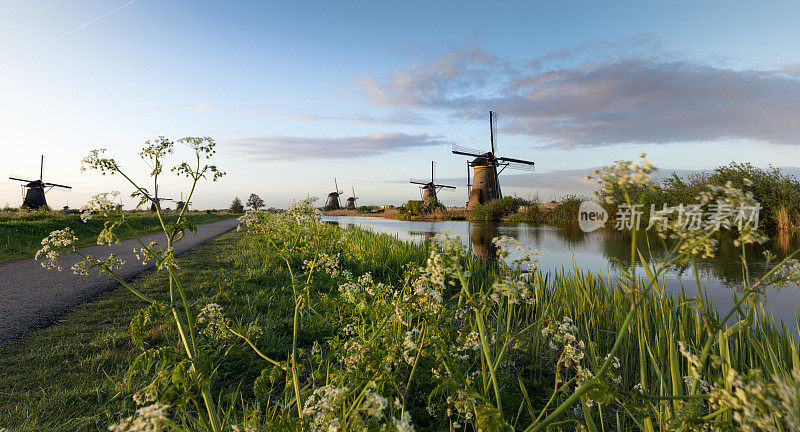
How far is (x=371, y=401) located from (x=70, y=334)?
5683 mm

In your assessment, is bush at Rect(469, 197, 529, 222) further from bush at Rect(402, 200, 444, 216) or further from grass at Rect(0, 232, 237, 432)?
grass at Rect(0, 232, 237, 432)

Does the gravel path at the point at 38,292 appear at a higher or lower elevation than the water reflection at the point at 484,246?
higher

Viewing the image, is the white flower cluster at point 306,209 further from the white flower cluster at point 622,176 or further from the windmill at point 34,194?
the windmill at point 34,194

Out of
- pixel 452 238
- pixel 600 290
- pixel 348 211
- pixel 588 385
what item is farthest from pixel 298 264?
pixel 348 211

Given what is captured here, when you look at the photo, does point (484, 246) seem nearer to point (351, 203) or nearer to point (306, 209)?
point (306, 209)

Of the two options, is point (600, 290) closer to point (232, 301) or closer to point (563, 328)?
point (563, 328)

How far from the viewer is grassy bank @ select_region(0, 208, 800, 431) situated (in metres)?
1.91

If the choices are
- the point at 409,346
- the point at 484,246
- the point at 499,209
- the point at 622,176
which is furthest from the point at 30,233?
the point at 499,209

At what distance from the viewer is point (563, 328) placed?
2461mm

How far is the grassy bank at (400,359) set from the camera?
1914 mm

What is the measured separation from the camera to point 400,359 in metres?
2.78

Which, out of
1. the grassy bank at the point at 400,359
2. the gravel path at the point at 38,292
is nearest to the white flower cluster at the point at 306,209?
the grassy bank at the point at 400,359

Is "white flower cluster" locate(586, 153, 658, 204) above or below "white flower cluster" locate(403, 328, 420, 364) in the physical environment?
above

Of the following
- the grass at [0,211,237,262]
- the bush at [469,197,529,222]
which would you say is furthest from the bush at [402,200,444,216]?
the grass at [0,211,237,262]
